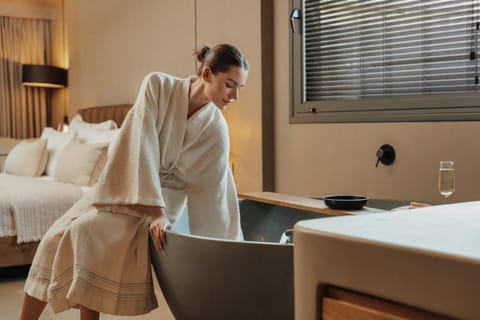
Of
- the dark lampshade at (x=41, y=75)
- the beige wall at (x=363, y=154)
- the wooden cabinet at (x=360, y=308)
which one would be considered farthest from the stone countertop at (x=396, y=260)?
the dark lampshade at (x=41, y=75)

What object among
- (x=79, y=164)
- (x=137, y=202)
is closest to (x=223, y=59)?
(x=137, y=202)

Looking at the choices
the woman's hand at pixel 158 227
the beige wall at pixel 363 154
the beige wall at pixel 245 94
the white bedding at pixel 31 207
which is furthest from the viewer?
the beige wall at pixel 245 94

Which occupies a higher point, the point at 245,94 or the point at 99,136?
the point at 245,94

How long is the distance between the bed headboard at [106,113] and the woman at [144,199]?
9.22 ft

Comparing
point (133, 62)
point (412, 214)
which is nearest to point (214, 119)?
point (412, 214)

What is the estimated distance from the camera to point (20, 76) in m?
6.82

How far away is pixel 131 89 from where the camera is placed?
511 centimetres

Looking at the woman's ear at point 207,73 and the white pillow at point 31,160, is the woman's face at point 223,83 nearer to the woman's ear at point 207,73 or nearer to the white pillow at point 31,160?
the woman's ear at point 207,73

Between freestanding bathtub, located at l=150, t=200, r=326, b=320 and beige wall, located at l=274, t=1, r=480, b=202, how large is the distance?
1.39 m

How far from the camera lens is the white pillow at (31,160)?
183 inches

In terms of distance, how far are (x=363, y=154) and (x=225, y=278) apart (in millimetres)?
1655

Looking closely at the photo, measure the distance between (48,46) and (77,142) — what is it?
123 inches

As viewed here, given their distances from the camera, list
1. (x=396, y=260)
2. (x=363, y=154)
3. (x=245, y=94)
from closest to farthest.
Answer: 1. (x=396, y=260)
2. (x=363, y=154)
3. (x=245, y=94)

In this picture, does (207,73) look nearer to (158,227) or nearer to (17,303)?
(158,227)
